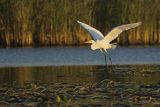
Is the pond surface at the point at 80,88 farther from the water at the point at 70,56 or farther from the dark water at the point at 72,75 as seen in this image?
the water at the point at 70,56

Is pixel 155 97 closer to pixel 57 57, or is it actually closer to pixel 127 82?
pixel 127 82

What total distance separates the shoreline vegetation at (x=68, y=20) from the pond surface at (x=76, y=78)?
774 mm

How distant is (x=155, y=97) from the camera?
1050cm

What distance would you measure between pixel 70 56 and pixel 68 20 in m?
3.54

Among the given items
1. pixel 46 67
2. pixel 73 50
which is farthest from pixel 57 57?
pixel 46 67

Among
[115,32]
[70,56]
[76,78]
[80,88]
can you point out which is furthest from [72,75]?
[70,56]

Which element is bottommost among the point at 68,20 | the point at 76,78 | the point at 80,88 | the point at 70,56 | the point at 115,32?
the point at 80,88

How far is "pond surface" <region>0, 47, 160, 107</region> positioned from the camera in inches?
405

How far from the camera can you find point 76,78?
47.0ft

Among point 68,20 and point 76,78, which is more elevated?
point 68,20

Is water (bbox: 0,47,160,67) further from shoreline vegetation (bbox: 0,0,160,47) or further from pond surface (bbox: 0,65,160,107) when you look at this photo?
pond surface (bbox: 0,65,160,107)

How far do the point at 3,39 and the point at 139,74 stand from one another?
11.5m

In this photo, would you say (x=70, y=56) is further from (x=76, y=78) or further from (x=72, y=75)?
(x=76, y=78)

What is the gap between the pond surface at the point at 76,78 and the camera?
33.8 feet
